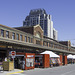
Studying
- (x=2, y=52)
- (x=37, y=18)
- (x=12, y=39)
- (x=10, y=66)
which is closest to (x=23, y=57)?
(x=10, y=66)

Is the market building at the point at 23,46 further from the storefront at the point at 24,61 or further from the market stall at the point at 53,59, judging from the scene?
the market stall at the point at 53,59

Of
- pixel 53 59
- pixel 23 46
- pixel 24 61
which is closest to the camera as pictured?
pixel 24 61

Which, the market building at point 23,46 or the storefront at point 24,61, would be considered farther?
the market building at point 23,46

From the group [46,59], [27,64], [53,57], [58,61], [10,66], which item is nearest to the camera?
[10,66]

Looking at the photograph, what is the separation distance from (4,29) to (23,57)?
11.6 m

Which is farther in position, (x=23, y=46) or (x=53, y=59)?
(x=53, y=59)

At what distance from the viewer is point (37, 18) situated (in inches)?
7534

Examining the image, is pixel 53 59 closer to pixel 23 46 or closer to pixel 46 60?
pixel 46 60

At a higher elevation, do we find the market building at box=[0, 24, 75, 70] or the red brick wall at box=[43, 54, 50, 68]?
the market building at box=[0, 24, 75, 70]

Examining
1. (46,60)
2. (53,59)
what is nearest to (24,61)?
(46,60)

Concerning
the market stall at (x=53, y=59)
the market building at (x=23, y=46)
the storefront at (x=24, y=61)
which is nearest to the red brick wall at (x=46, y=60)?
the market building at (x=23, y=46)

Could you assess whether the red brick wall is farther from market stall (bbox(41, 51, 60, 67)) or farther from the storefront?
the storefront

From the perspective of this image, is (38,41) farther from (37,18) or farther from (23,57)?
(37,18)

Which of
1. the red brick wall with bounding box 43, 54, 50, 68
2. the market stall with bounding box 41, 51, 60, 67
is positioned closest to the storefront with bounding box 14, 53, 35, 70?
the red brick wall with bounding box 43, 54, 50, 68
